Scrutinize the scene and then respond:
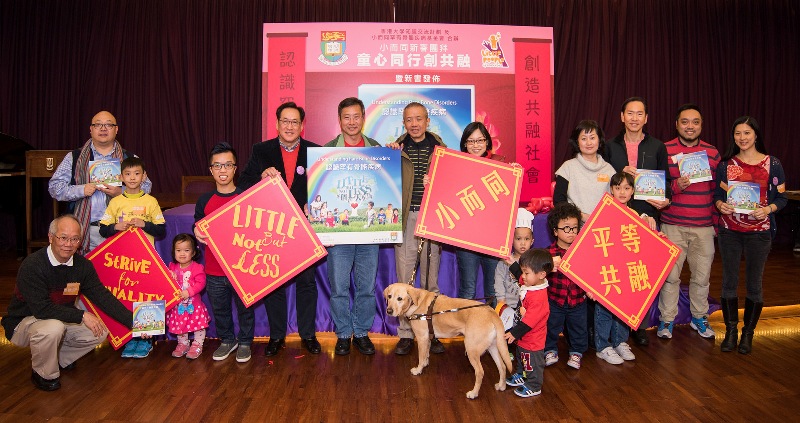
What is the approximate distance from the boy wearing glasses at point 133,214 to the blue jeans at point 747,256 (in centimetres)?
377

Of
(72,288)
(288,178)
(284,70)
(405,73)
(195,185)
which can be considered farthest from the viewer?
(195,185)

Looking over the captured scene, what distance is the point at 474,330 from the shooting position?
3.15m

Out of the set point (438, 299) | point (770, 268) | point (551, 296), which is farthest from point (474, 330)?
point (770, 268)

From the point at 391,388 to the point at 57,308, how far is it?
1952mm

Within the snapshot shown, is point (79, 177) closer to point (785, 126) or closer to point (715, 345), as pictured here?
point (715, 345)

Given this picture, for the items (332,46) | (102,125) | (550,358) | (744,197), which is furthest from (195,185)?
(744,197)

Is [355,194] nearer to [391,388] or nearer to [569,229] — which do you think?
[391,388]

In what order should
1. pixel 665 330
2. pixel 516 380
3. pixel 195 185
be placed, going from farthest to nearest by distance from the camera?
pixel 195 185, pixel 665 330, pixel 516 380

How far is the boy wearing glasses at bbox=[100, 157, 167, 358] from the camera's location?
144 inches

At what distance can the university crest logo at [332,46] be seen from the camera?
6570 millimetres

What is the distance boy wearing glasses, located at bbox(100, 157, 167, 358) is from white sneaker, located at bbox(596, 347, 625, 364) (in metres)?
2.97

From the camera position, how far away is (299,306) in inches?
153

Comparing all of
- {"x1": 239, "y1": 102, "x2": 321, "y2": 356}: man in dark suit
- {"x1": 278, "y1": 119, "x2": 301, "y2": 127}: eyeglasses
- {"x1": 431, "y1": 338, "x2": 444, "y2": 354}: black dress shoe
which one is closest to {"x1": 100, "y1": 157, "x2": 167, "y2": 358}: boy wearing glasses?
{"x1": 239, "y1": 102, "x2": 321, "y2": 356}: man in dark suit

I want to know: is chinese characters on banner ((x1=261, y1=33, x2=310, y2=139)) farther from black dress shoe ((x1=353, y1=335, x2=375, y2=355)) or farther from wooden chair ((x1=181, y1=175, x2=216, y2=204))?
black dress shoe ((x1=353, y1=335, x2=375, y2=355))
